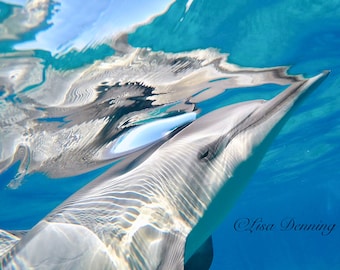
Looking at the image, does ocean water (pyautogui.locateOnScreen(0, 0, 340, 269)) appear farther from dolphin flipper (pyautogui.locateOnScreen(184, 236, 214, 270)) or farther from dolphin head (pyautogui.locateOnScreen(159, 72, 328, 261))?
dolphin flipper (pyautogui.locateOnScreen(184, 236, 214, 270))

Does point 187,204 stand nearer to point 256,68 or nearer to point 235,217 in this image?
point 256,68

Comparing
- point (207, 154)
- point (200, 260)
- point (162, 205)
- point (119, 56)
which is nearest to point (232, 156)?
point (207, 154)

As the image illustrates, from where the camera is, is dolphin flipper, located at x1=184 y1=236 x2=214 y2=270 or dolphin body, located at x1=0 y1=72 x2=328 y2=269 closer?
dolphin body, located at x1=0 y1=72 x2=328 y2=269

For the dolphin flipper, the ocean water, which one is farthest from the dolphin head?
the ocean water

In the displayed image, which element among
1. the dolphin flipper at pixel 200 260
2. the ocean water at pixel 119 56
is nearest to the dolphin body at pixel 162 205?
the dolphin flipper at pixel 200 260

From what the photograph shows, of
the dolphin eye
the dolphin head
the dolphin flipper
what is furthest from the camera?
the dolphin flipper

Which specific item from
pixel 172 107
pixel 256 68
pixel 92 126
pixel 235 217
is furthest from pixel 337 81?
pixel 235 217

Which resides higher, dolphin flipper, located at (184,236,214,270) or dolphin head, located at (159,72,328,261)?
dolphin head, located at (159,72,328,261)

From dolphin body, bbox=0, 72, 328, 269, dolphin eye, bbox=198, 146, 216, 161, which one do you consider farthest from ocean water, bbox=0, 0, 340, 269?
dolphin eye, bbox=198, 146, 216, 161

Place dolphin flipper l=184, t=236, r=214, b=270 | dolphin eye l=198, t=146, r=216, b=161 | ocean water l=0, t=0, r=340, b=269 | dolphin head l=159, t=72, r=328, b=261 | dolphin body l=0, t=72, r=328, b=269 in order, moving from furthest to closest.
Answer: ocean water l=0, t=0, r=340, b=269 → dolphin flipper l=184, t=236, r=214, b=270 → dolphin eye l=198, t=146, r=216, b=161 → dolphin head l=159, t=72, r=328, b=261 → dolphin body l=0, t=72, r=328, b=269
